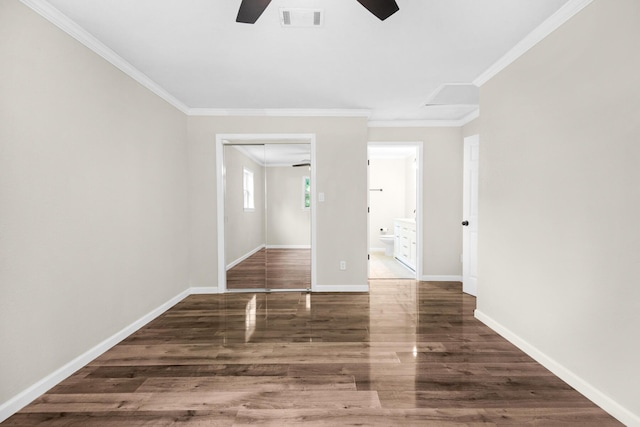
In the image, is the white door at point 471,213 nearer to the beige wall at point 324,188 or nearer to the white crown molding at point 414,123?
the white crown molding at point 414,123

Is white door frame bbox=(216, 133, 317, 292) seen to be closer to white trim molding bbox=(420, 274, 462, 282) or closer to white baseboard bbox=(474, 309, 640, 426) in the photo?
white trim molding bbox=(420, 274, 462, 282)

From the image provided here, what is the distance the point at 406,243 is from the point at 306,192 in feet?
9.00

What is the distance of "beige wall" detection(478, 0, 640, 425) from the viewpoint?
1.70 m

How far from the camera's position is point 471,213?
4.10m

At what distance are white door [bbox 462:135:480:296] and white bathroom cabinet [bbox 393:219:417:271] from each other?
4.88 ft

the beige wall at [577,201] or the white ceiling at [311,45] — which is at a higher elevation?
the white ceiling at [311,45]

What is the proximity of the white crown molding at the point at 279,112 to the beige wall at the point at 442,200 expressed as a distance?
2.65ft

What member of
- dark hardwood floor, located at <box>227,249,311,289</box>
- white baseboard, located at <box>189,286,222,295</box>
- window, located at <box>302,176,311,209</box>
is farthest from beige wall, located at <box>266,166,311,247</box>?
white baseboard, located at <box>189,286,222,295</box>

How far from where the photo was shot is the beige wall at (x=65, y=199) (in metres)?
1.82

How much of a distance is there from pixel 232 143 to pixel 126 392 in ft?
10.5

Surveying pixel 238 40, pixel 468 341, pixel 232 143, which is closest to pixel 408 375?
pixel 468 341

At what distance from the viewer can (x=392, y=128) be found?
491 cm

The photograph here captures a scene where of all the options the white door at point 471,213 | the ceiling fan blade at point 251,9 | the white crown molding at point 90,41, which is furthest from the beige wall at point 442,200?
the ceiling fan blade at point 251,9

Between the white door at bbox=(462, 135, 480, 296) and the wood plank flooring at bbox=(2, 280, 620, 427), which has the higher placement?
the white door at bbox=(462, 135, 480, 296)
